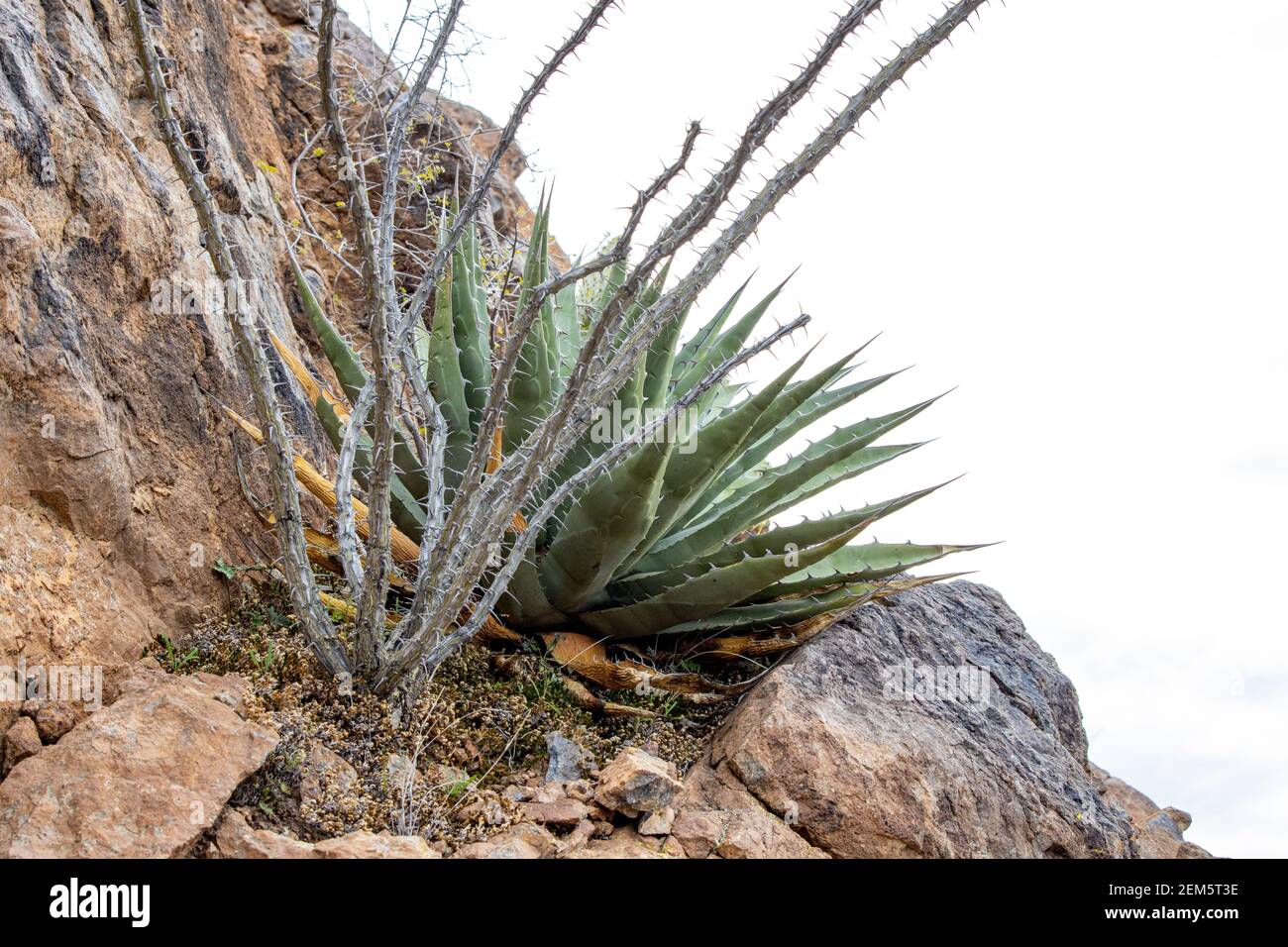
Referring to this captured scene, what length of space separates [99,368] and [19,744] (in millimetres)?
1083

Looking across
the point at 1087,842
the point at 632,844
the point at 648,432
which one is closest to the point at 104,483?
the point at 648,432

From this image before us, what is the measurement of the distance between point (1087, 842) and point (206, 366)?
3017mm

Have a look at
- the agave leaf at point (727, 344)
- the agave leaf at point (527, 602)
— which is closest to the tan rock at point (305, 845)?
the agave leaf at point (527, 602)

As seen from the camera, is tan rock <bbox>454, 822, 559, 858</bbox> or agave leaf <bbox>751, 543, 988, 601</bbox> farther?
agave leaf <bbox>751, 543, 988, 601</bbox>

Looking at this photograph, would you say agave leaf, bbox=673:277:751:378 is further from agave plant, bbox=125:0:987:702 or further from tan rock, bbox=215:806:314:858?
tan rock, bbox=215:806:314:858

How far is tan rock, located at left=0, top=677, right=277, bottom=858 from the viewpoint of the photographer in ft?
6.31

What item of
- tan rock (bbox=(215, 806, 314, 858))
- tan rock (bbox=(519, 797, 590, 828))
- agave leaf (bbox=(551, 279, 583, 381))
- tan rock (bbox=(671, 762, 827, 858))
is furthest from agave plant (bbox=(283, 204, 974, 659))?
tan rock (bbox=(215, 806, 314, 858))

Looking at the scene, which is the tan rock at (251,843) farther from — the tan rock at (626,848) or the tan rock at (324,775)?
the tan rock at (626,848)

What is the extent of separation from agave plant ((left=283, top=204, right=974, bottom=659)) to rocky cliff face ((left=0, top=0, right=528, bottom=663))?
42 centimetres

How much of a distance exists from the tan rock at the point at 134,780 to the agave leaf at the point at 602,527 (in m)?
0.99

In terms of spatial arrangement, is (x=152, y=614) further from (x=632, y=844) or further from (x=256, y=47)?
(x=256, y=47)

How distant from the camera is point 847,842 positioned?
2.59 meters

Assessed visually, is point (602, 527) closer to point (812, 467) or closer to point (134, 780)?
point (812, 467)

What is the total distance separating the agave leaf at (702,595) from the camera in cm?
295
